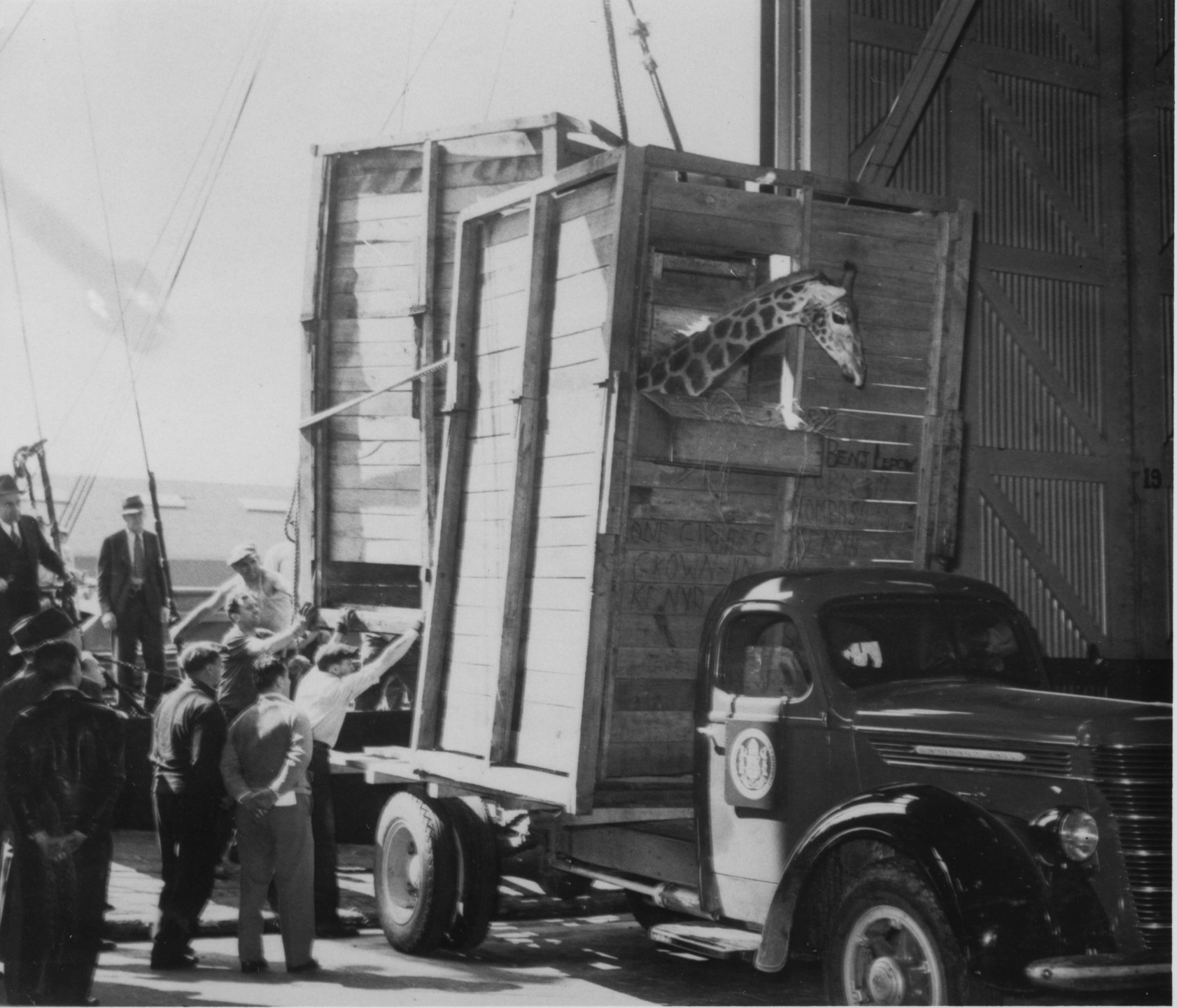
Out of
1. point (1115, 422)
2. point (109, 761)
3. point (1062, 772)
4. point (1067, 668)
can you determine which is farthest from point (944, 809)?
point (1115, 422)

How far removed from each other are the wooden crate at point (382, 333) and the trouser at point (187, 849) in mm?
2541

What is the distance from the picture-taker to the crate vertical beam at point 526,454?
6.60m

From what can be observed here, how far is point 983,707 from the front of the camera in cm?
505

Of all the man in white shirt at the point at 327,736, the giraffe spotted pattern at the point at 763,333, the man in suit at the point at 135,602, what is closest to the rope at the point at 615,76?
the giraffe spotted pattern at the point at 763,333

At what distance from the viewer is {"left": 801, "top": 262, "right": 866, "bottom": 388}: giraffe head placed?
6.43m

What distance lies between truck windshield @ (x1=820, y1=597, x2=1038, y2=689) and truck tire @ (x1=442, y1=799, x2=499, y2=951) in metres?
2.33

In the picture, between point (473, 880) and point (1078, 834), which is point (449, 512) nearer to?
point (473, 880)

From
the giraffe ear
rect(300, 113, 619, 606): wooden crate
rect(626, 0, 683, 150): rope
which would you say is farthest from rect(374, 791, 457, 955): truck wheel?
rect(626, 0, 683, 150): rope

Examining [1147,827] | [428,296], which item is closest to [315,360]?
[428,296]

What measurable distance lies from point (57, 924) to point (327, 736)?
7.38 feet

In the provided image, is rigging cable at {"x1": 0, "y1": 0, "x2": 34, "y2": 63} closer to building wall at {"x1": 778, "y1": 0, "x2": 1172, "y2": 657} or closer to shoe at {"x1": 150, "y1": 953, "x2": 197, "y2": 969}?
shoe at {"x1": 150, "y1": 953, "x2": 197, "y2": 969}

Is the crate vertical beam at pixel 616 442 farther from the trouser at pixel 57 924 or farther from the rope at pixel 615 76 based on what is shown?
the rope at pixel 615 76

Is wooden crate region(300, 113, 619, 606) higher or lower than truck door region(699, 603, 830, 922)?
higher

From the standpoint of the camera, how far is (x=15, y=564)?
319 inches
